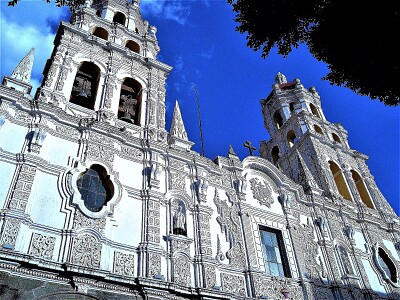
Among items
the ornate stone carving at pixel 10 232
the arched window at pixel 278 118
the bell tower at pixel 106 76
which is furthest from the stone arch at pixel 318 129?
the ornate stone carving at pixel 10 232

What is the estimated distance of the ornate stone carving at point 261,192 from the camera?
13195 mm

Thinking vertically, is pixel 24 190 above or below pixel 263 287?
above

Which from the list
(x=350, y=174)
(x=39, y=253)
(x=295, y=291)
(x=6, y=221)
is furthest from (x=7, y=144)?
(x=350, y=174)

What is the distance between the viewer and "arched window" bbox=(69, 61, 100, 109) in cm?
1246

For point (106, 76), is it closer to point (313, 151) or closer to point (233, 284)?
point (233, 284)

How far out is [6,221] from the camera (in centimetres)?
768

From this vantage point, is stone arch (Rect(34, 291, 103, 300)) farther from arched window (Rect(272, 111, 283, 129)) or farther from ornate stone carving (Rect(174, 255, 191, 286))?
arched window (Rect(272, 111, 283, 129))

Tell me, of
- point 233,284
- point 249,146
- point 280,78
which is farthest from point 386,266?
point 280,78

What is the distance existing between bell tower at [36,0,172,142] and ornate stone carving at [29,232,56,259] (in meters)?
4.52

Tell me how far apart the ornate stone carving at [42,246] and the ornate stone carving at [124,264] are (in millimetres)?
1492

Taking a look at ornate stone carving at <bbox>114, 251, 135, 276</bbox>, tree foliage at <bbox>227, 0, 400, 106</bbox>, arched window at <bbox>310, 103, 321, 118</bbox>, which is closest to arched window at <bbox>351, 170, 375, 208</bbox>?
A: arched window at <bbox>310, 103, 321, 118</bbox>

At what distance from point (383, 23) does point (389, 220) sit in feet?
44.2

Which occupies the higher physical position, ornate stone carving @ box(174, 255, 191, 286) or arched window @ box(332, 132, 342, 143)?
arched window @ box(332, 132, 342, 143)

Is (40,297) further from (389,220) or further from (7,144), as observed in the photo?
(389,220)
